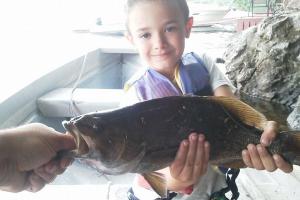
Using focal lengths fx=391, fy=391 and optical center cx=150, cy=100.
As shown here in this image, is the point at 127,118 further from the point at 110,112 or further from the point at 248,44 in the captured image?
the point at 248,44

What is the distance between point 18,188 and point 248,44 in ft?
19.0

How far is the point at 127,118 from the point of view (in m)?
1.42

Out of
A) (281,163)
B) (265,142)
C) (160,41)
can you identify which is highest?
(160,41)

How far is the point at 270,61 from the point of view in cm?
630

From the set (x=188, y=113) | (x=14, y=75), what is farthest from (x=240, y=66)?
(x=188, y=113)

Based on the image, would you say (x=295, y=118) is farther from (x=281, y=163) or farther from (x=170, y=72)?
(x=281, y=163)

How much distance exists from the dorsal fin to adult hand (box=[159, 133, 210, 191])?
0.54ft

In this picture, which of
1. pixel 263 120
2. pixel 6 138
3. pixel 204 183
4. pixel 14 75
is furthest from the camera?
pixel 14 75

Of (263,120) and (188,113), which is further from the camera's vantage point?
(263,120)

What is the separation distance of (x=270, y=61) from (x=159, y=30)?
486cm

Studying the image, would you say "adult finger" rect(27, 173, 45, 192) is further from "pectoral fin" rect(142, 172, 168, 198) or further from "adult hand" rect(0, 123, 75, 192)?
"pectoral fin" rect(142, 172, 168, 198)

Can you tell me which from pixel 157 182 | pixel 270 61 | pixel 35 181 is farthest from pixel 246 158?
pixel 270 61

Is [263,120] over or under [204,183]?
over

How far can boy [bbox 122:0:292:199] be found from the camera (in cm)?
170
